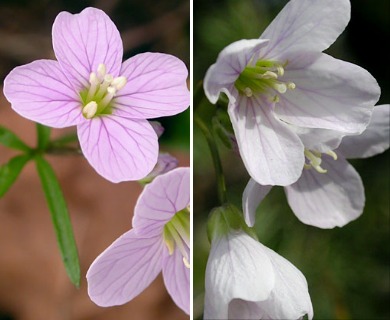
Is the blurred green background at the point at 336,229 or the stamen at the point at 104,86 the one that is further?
the blurred green background at the point at 336,229

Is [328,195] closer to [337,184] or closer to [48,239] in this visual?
[337,184]

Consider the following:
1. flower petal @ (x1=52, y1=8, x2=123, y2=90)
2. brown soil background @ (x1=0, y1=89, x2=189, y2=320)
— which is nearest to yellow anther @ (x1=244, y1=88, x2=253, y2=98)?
flower petal @ (x1=52, y1=8, x2=123, y2=90)

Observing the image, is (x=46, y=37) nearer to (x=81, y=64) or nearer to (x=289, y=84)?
(x=81, y=64)

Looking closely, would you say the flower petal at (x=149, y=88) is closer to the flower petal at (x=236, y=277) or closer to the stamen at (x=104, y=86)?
the stamen at (x=104, y=86)

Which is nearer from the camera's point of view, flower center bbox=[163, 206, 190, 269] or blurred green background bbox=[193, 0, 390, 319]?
flower center bbox=[163, 206, 190, 269]

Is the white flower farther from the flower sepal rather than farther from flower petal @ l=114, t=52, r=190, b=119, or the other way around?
flower petal @ l=114, t=52, r=190, b=119

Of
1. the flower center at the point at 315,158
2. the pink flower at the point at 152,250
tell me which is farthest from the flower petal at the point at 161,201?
the flower center at the point at 315,158

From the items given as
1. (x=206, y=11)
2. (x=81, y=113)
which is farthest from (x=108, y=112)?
(x=206, y=11)
